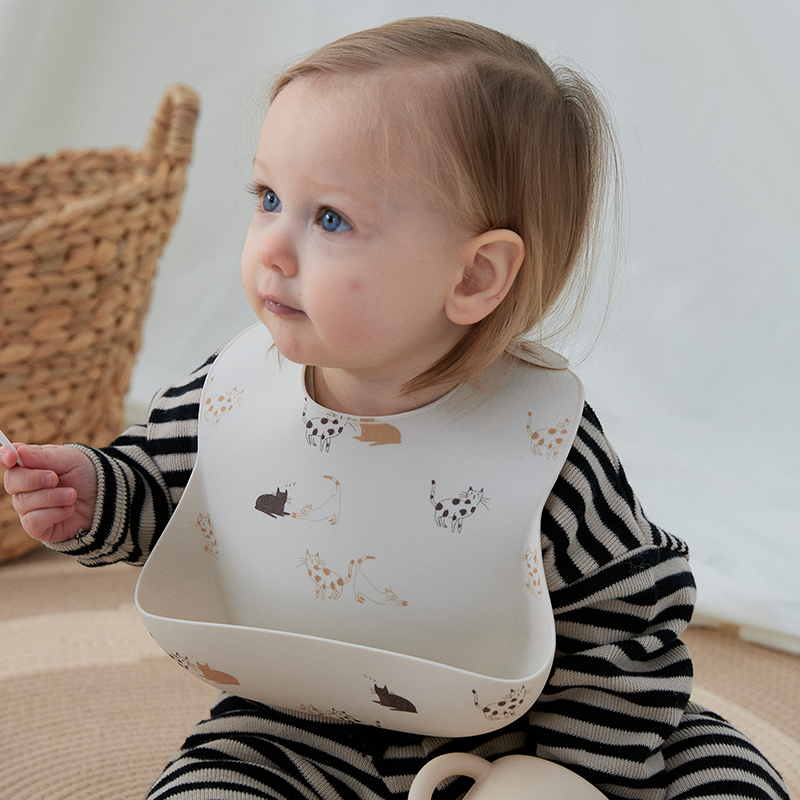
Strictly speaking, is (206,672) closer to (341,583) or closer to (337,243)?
(341,583)

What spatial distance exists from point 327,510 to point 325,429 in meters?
0.05

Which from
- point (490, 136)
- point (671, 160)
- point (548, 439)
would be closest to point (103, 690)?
point (548, 439)

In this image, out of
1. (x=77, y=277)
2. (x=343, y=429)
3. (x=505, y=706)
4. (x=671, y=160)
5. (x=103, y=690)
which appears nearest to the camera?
(x=505, y=706)

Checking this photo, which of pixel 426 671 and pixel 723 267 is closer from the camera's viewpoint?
pixel 426 671

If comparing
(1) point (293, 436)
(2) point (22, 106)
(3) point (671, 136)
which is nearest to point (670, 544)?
(1) point (293, 436)

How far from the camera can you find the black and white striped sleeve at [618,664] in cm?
60

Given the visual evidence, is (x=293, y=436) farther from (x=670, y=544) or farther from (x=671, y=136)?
(x=671, y=136)

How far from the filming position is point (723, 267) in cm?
130

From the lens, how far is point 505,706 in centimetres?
52

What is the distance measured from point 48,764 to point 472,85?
56 cm

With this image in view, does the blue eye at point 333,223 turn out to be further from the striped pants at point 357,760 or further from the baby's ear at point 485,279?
the striped pants at point 357,760

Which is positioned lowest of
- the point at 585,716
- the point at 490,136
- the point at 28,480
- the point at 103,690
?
the point at 103,690

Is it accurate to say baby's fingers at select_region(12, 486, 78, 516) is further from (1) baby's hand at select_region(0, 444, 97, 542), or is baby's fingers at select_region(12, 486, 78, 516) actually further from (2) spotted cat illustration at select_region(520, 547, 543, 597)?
(2) spotted cat illustration at select_region(520, 547, 543, 597)

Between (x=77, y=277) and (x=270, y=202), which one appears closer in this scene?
(x=270, y=202)
